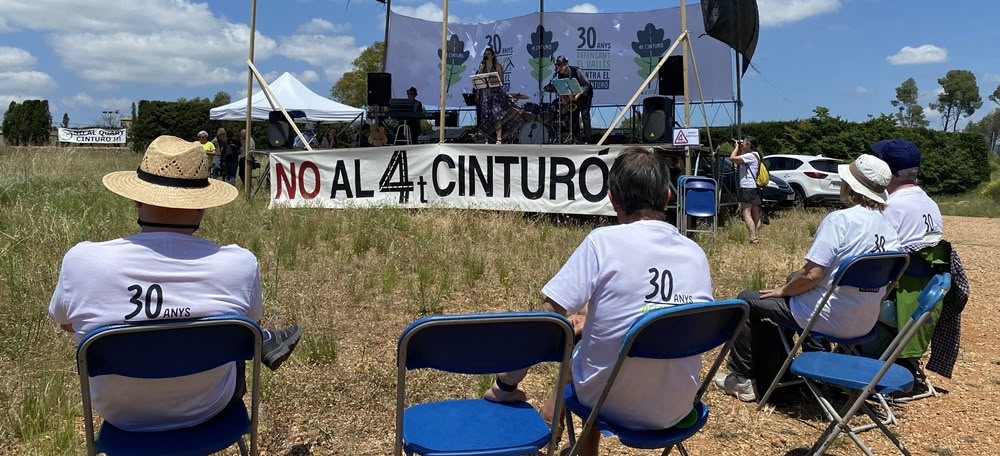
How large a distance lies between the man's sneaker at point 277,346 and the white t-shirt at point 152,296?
0.56 feet

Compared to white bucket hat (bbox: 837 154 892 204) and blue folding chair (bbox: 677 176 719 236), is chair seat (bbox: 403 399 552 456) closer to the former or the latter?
white bucket hat (bbox: 837 154 892 204)

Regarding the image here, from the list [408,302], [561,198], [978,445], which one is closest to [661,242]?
[978,445]

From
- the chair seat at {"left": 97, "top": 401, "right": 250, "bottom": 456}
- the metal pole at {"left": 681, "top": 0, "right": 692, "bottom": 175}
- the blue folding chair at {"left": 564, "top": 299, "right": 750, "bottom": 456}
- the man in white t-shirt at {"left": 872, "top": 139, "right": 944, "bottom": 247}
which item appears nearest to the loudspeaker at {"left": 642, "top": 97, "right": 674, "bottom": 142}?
the metal pole at {"left": 681, "top": 0, "right": 692, "bottom": 175}

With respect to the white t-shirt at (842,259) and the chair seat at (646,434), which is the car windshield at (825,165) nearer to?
the white t-shirt at (842,259)

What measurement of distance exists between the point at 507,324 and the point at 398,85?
14746 mm

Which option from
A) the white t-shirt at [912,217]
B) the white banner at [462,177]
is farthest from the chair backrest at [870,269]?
the white banner at [462,177]

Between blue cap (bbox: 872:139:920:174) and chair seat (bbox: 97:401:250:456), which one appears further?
blue cap (bbox: 872:139:920:174)

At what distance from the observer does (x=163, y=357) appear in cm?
192

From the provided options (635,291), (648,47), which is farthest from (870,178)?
(648,47)

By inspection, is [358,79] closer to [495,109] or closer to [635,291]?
[495,109]

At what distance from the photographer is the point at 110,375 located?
81.0 inches

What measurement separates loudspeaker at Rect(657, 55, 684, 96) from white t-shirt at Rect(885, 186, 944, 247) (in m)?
7.36

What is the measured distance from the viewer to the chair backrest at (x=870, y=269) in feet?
10.2

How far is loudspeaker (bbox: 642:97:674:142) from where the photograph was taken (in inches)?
364
